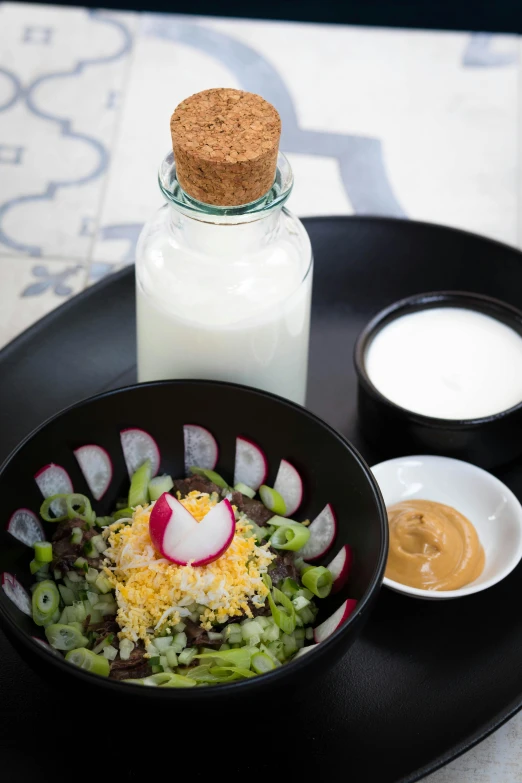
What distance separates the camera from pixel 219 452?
1.29 meters

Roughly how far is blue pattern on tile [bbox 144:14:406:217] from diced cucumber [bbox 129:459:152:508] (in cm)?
96

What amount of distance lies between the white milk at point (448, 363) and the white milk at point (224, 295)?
6.2 inches

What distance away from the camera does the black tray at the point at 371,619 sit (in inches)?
41.3

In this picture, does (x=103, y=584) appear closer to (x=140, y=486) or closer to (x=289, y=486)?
(x=140, y=486)

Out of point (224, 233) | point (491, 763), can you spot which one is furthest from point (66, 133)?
point (491, 763)

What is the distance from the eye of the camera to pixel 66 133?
2.19m

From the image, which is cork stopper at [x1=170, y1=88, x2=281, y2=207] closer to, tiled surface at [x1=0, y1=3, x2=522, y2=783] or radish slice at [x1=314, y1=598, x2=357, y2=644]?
radish slice at [x1=314, y1=598, x2=357, y2=644]

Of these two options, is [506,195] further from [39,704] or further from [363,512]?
[39,704]

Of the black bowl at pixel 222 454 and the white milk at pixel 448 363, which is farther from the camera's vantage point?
the white milk at pixel 448 363

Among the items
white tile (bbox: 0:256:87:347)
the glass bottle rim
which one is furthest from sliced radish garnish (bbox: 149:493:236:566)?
white tile (bbox: 0:256:87:347)

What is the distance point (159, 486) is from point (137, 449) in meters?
0.06

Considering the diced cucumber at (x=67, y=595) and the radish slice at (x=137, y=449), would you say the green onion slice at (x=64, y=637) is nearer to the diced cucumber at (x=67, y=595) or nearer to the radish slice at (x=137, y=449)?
the diced cucumber at (x=67, y=595)

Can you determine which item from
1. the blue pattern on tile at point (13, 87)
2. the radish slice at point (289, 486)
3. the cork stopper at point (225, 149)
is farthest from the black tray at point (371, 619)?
the blue pattern on tile at point (13, 87)

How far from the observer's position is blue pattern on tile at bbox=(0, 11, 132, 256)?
6.42ft
